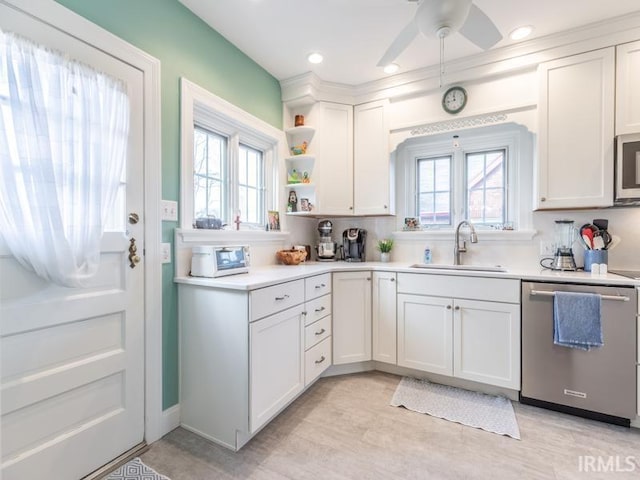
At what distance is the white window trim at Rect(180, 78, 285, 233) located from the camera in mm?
1900

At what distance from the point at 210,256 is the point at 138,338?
1.90 ft

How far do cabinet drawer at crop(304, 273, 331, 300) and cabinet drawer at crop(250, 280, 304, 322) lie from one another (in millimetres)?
71

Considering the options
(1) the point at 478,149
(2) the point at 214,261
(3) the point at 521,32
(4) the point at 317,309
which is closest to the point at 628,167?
(1) the point at 478,149

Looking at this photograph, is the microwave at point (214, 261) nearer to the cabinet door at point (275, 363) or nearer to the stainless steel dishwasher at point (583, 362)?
the cabinet door at point (275, 363)

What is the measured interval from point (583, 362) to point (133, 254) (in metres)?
2.79

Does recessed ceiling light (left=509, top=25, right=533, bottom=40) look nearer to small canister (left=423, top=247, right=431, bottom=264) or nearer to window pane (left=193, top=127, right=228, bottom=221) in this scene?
small canister (left=423, top=247, right=431, bottom=264)

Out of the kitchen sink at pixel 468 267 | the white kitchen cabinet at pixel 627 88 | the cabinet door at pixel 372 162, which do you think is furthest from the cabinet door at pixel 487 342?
the white kitchen cabinet at pixel 627 88

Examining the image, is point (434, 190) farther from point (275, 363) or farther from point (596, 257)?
point (275, 363)

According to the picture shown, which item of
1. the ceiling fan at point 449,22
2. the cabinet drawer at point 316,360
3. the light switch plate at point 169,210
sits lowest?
the cabinet drawer at point 316,360

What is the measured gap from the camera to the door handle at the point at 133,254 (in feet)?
5.28

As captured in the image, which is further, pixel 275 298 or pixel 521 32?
pixel 521 32

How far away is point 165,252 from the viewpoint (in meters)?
1.79

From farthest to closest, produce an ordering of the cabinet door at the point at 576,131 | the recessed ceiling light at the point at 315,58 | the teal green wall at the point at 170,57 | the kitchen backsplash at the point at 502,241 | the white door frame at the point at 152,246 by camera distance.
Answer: the recessed ceiling light at the point at 315,58
the kitchen backsplash at the point at 502,241
the cabinet door at the point at 576,131
the white door frame at the point at 152,246
the teal green wall at the point at 170,57

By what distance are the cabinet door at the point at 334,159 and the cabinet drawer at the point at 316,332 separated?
3.48 feet
